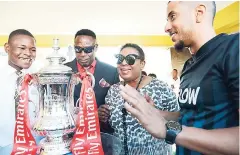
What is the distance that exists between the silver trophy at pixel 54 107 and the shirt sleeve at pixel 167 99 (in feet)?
1.41

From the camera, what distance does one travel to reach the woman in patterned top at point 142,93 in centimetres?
A: 86

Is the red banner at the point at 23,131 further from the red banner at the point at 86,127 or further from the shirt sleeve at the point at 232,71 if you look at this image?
the shirt sleeve at the point at 232,71

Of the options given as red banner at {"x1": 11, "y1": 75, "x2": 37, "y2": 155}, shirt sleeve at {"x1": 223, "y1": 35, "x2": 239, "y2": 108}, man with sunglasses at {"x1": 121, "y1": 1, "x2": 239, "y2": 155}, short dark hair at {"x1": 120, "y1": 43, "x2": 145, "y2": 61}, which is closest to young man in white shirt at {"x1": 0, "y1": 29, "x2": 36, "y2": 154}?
red banner at {"x1": 11, "y1": 75, "x2": 37, "y2": 155}

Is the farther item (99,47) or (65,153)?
(99,47)

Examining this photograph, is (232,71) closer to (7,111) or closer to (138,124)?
Answer: (138,124)

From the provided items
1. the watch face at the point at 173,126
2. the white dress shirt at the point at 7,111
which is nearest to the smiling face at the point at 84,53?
the white dress shirt at the point at 7,111

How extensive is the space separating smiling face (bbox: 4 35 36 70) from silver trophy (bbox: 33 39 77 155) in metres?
0.22

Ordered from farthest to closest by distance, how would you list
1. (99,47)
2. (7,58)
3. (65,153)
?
(99,47) → (7,58) → (65,153)

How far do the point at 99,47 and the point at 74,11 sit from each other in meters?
0.18

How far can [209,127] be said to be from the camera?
555mm

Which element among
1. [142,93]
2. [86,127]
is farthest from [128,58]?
[86,127]

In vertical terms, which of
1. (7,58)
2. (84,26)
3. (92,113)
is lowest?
(92,113)

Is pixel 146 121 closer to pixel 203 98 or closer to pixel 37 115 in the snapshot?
pixel 203 98

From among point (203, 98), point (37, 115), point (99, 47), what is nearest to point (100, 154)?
point (37, 115)
